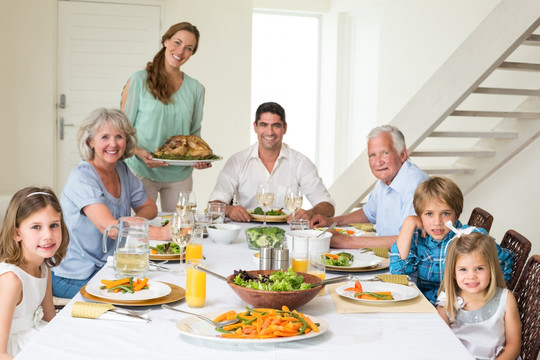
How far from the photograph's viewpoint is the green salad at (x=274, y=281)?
1.86m

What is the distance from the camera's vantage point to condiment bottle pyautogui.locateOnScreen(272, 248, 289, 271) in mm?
2197

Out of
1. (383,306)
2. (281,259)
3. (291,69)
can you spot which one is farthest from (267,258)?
(291,69)

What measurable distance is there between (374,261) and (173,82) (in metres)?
2.14

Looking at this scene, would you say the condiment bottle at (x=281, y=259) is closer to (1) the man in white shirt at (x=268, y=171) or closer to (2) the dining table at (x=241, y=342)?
(2) the dining table at (x=241, y=342)

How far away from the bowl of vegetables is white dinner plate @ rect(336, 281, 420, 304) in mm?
163

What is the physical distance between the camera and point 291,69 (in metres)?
8.53

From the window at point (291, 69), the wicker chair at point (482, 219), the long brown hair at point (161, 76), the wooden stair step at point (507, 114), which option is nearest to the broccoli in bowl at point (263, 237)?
the wicker chair at point (482, 219)

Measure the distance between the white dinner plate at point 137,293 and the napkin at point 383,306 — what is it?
0.49 metres

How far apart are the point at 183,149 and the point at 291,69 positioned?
4943mm

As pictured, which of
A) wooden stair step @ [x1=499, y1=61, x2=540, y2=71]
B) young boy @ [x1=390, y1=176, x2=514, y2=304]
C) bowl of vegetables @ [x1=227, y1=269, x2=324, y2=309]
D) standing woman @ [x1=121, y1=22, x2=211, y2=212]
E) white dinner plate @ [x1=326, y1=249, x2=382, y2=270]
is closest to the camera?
bowl of vegetables @ [x1=227, y1=269, x2=324, y2=309]

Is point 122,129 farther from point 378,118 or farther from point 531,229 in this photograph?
point 378,118

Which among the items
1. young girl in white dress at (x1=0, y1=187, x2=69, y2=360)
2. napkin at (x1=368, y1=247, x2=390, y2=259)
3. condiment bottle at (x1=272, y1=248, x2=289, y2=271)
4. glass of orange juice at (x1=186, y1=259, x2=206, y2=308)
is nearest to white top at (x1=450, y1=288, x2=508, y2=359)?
napkin at (x1=368, y1=247, x2=390, y2=259)

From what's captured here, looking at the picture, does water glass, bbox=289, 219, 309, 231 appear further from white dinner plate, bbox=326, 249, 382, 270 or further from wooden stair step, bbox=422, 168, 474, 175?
wooden stair step, bbox=422, 168, 474, 175

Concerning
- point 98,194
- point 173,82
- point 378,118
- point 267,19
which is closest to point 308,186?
point 173,82
